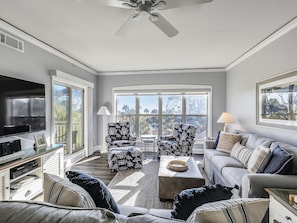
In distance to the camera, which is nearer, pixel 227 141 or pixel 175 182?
pixel 175 182

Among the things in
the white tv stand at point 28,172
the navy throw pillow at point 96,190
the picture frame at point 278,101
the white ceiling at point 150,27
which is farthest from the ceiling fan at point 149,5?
the white tv stand at point 28,172

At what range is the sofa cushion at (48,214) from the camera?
668mm

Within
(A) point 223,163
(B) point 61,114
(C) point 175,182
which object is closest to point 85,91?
(B) point 61,114

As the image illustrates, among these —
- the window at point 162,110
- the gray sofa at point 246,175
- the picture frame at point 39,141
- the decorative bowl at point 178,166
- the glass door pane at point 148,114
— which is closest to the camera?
the gray sofa at point 246,175

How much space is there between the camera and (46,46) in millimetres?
3379

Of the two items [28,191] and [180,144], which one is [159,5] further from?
[180,144]

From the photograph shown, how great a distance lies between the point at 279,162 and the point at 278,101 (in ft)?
4.43

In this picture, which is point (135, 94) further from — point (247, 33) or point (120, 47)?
point (247, 33)

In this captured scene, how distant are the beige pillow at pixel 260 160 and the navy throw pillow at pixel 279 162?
0.05 meters

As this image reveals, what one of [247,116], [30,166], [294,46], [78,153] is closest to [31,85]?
[30,166]

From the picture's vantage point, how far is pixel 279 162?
6.68 ft

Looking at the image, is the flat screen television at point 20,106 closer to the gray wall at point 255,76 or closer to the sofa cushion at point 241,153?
the sofa cushion at point 241,153

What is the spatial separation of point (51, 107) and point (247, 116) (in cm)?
420

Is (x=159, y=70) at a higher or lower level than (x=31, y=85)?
higher
